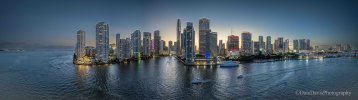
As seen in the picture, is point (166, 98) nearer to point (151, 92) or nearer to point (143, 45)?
point (151, 92)

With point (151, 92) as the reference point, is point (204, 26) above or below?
above

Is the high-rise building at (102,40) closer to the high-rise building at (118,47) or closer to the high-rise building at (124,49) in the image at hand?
the high-rise building at (118,47)

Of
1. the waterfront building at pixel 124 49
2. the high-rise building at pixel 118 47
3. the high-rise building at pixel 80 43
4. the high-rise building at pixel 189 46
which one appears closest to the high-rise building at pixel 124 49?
the waterfront building at pixel 124 49

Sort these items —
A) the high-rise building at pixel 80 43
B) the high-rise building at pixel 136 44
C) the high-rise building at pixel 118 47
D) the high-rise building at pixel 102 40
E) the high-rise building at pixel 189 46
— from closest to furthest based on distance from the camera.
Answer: the high-rise building at pixel 189 46
the high-rise building at pixel 102 40
the high-rise building at pixel 118 47
the high-rise building at pixel 80 43
the high-rise building at pixel 136 44

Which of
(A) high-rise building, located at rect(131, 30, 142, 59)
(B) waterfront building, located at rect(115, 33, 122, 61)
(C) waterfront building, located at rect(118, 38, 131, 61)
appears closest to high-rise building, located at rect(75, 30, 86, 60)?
(B) waterfront building, located at rect(115, 33, 122, 61)

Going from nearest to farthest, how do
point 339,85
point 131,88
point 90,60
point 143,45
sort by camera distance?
point 131,88, point 339,85, point 90,60, point 143,45

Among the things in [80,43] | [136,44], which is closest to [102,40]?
[80,43]

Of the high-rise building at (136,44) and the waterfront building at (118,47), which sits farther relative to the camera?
the high-rise building at (136,44)

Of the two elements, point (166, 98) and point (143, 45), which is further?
point (143, 45)

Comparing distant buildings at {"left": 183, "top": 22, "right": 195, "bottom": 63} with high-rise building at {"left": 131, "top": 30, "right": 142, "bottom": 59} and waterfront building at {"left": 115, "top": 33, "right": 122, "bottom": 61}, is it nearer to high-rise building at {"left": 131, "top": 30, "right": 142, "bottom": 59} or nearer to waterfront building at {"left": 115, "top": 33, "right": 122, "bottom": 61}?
waterfront building at {"left": 115, "top": 33, "right": 122, "bottom": 61}

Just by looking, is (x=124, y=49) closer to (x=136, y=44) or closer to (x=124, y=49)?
(x=124, y=49)

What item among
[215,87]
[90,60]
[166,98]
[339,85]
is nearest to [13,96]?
[166,98]
